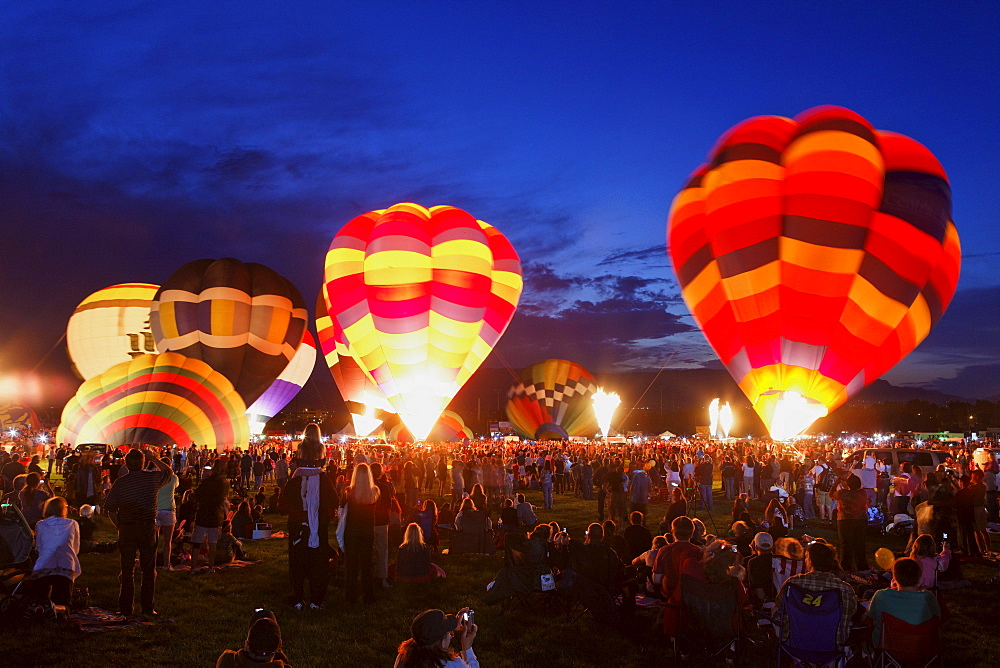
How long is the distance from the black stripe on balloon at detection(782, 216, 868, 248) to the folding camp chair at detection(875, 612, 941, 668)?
38.4ft

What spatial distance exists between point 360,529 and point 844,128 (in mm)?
13634

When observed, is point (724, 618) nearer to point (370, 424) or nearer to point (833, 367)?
point (833, 367)

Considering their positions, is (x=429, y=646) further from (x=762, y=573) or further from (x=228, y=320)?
(x=228, y=320)

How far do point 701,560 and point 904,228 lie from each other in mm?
12679

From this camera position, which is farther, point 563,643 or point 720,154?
point 720,154

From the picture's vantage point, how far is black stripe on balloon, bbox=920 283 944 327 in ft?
50.8

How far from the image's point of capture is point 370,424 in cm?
4122

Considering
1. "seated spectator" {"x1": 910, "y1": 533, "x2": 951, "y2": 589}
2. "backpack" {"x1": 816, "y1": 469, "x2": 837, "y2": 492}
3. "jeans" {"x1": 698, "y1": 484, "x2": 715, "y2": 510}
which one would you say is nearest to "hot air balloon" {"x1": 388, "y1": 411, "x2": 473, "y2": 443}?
"jeans" {"x1": 698, "y1": 484, "x2": 715, "y2": 510}

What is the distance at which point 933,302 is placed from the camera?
15781 millimetres

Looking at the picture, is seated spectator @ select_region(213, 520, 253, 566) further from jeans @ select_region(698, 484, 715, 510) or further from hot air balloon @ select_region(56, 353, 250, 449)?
jeans @ select_region(698, 484, 715, 510)

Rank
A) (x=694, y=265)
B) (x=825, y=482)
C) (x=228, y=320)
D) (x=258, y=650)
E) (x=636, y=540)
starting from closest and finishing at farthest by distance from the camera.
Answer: (x=258, y=650) < (x=636, y=540) < (x=825, y=482) < (x=694, y=265) < (x=228, y=320)

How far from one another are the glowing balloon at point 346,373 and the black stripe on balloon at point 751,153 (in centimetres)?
1710

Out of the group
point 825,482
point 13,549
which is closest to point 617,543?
point 13,549

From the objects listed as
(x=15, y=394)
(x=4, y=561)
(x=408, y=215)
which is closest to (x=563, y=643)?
(x=4, y=561)
